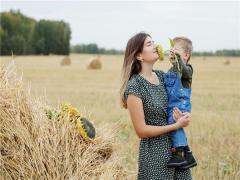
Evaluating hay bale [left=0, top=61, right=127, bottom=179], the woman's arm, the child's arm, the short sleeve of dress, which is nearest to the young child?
the child's arm

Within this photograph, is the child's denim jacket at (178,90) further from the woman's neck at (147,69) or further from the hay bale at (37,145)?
the hay bale at (37,145)

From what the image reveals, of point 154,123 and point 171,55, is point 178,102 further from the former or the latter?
point 171,55

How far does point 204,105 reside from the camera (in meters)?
13.6

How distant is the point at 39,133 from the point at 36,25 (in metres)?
75.4

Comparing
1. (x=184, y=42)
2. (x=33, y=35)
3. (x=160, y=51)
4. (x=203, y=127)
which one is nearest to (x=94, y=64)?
(x=203, y=127)

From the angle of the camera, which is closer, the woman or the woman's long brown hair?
the woman

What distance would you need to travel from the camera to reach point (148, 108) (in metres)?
4.50

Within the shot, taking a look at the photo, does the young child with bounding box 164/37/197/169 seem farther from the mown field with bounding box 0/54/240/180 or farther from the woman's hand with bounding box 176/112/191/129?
the mown field with bounding box 0/54/240/180

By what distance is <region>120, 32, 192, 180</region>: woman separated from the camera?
4445 mm

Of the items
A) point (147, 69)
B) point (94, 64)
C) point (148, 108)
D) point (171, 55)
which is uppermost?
point (171, 55)

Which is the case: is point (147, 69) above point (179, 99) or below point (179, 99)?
above

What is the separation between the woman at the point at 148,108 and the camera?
4.45m

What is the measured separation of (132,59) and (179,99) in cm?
50

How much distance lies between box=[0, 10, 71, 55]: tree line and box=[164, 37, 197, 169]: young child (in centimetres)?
6144
